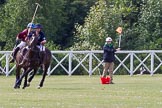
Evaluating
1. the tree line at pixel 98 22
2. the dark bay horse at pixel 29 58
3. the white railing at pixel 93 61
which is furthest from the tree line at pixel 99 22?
the dark bay horse at pixel 29 58

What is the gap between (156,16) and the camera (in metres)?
58.9

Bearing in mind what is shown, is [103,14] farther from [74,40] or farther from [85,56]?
[85,56]

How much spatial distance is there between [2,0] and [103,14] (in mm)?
11001

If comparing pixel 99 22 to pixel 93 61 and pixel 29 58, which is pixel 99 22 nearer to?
pixel 93 61

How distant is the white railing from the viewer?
41781 mm

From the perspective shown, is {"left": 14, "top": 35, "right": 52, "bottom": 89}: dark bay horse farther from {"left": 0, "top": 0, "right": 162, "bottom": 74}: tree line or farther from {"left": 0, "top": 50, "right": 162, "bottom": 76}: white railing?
{"left": 0, "top": 0, "right": 162, "bottom": 74}: tree line

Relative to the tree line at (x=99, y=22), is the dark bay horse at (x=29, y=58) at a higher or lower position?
higher

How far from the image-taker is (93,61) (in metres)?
43.2

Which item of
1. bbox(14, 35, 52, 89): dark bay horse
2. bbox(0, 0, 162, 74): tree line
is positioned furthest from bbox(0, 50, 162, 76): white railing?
bbox(14, 35, 52, 89): dark bay horse

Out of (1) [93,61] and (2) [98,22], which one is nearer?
(1) [93,61]

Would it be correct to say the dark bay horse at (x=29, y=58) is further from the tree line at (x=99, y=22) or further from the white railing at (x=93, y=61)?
the tree line at (x=99, y=22)

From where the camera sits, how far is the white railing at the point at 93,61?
41781 millimetres

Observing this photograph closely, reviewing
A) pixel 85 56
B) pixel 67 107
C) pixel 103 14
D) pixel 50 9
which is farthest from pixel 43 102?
pixel 50 9

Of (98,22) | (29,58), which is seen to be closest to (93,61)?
(98,22)
